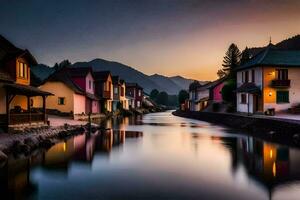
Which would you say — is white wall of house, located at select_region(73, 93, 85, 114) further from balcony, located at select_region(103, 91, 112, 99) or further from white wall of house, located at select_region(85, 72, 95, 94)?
balcony, located at select_region(103, 91, 112, 99)

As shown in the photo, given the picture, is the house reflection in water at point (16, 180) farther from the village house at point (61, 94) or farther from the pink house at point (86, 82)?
the pink house at point (86, 82)

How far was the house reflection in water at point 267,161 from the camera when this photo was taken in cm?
1372

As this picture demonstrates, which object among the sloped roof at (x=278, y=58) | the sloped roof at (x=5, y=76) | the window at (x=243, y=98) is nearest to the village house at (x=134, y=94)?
the window at (x=243, y=98)

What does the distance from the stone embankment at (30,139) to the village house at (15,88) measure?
112 centimetres

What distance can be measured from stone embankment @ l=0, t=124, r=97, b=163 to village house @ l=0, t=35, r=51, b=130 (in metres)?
1.12

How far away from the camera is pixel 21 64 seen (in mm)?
27266

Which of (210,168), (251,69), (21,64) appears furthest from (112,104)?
(210,168)

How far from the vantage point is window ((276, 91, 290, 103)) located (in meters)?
40.2

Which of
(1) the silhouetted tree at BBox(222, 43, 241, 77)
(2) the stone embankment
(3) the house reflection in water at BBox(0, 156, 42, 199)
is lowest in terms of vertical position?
(3) the house reflection in water at BBox(0, 156, 42, 199)

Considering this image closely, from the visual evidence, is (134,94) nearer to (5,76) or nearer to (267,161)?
(5,76)

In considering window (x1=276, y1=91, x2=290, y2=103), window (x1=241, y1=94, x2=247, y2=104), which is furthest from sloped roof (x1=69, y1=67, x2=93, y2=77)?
window (x1=276, y1=91, x2=290, y2=103)

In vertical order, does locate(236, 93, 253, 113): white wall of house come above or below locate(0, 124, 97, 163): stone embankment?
above

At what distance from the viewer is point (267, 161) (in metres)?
17.7

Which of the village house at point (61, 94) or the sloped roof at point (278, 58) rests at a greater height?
the sloped roof at point (278, 58)
